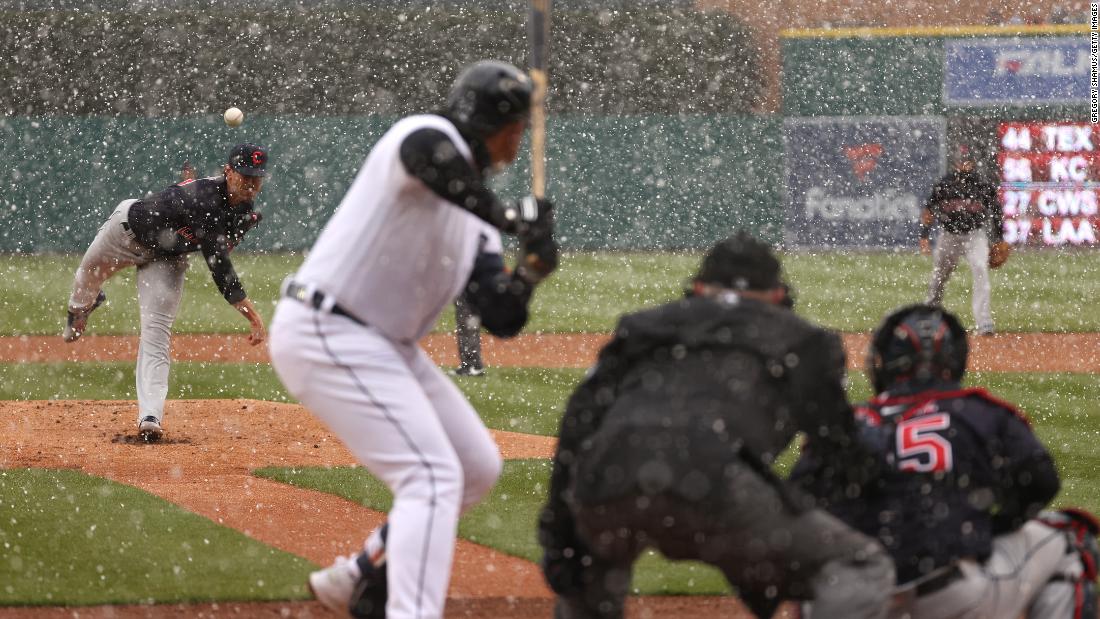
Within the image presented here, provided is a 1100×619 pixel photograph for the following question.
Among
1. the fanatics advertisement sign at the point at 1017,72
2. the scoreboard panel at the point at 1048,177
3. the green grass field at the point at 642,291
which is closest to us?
the green grass field at the point at 642,291

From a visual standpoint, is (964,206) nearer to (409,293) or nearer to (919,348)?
(919,348)

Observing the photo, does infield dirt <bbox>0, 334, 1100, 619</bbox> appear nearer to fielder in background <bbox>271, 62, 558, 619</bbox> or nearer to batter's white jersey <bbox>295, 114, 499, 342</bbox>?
fielder in background <bbox>271, 62, 558, 619</bbox>

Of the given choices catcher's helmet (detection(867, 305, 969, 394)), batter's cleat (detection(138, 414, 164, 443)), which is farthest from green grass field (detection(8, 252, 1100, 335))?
catcher's helmet (detection(867, 305, 969, 394))

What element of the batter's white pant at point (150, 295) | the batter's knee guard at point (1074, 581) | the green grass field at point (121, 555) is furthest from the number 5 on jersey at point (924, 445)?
the batter's white pant at point (150, 295)

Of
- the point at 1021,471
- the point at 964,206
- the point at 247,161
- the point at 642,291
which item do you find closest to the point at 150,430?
the point at 247,161

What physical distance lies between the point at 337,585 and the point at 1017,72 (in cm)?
2591

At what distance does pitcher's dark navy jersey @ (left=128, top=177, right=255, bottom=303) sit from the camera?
824 cm

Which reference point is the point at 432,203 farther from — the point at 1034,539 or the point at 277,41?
the point at 277,41

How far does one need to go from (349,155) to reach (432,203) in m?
23.5

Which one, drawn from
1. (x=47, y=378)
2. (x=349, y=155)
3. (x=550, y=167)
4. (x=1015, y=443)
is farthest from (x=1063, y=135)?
(x=1015, y=443)

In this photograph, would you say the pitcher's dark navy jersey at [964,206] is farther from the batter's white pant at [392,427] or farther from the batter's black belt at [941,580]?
the batter's white pant at [392,427]

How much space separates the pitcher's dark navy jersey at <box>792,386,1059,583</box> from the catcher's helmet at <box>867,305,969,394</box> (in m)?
0.07

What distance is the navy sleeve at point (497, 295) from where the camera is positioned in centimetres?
404

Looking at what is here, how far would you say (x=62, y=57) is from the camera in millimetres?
30656
